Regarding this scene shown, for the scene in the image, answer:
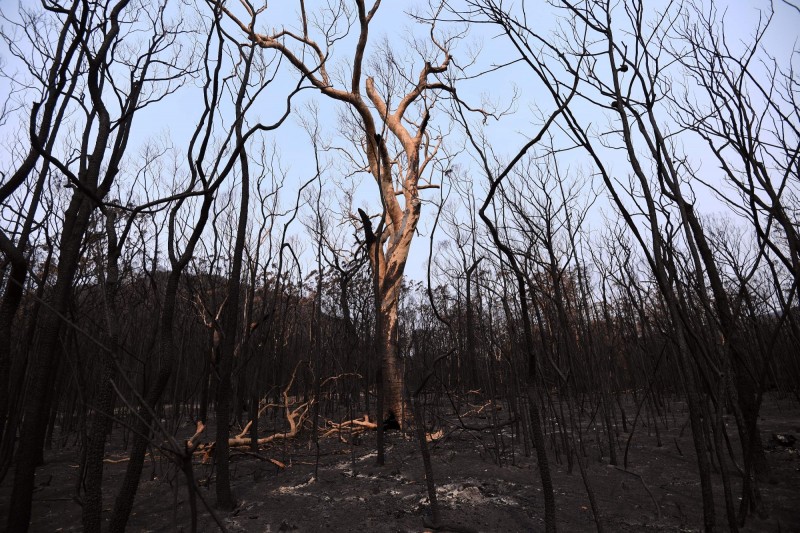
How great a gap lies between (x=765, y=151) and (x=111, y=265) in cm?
464

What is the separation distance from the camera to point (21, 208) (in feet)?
14.3

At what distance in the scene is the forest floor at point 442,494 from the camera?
3.01 metres

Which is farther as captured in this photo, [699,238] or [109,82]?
[109,82]

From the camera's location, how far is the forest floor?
3.01 metres

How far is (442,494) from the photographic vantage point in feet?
11.7

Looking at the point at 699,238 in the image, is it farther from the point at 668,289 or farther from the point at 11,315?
the point at 11,315

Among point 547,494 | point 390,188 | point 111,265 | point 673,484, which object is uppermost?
point 390,188

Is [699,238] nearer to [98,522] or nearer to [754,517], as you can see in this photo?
[754,517]

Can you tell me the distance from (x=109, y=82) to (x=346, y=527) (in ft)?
12.2

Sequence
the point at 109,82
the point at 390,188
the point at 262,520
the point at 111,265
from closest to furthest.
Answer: the point at 111,265 < the point at 109,82 < the point at 262,520 < the point at 390,188

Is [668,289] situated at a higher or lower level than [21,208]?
lower

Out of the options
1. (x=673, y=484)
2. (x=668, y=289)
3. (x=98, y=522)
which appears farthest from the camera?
(x=673, y=484)

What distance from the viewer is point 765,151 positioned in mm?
3051

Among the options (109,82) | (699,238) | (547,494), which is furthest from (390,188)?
(547,494)
